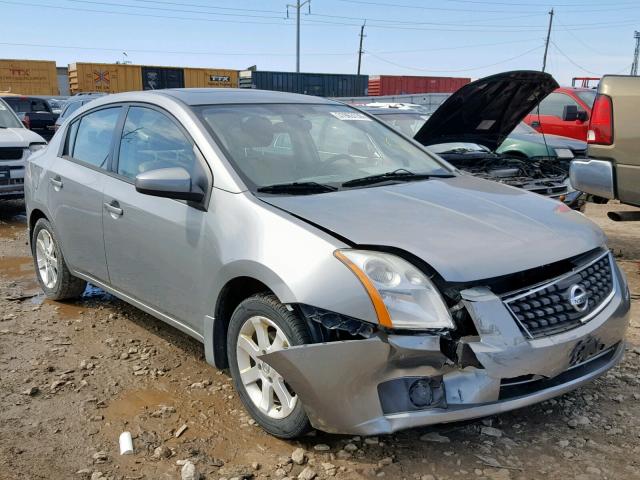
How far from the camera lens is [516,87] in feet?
20.7

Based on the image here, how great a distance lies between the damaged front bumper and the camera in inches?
92.9

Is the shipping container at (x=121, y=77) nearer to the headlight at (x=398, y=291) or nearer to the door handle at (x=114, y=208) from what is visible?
the door handle at (x=114, y=208)

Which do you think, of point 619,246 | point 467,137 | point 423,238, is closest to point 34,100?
point 467,137

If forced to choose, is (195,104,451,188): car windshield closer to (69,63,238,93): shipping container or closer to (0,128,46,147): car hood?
(0,128,46,147): car hood

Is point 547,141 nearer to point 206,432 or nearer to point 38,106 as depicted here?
point 206,432

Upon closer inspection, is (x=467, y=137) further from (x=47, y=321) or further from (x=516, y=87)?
(x=47, y=321)

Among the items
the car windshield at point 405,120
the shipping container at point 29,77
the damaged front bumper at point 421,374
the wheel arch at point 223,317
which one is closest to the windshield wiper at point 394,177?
the wheel arch at point 223,317

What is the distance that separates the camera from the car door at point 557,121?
35.8 feet

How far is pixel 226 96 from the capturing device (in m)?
3.79

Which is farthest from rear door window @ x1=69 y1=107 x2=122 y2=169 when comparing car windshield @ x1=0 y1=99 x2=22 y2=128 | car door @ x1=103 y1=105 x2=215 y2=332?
car windshield @ x1=0 y1=99 x2=22 y2=128

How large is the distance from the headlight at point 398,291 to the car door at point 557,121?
30.9 feet

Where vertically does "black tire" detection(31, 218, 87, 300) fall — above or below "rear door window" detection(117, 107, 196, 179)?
below

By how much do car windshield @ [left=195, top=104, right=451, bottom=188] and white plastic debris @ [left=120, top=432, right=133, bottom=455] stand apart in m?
1.37

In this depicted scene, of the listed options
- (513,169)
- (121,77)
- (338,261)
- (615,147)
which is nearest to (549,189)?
(513,169)
